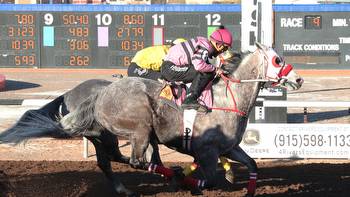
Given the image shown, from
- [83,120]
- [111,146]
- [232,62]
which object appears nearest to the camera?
[232,62]

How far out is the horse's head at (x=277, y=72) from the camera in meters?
7.48

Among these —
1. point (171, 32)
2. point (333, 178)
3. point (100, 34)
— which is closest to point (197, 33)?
point (171, 32)

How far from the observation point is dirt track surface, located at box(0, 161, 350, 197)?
328 inches

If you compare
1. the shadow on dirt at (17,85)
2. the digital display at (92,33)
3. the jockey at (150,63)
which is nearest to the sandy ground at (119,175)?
the jockey at (150,63)

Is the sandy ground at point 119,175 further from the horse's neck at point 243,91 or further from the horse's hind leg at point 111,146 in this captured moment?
the horse's neck at point 243,91

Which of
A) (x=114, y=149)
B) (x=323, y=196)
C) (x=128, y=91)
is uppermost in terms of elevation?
(x=128, y=91)

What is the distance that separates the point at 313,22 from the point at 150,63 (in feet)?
62.7

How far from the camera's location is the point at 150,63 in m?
8.99

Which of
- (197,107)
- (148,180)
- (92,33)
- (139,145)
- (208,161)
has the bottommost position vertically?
(148,180)

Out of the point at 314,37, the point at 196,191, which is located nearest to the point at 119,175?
the point at 196,191

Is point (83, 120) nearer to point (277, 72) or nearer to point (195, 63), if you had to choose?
point (195, 63)

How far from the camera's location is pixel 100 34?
2739cm

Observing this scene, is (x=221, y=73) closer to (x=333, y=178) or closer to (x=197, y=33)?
(x=333, y=178)

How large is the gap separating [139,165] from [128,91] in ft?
2.63
